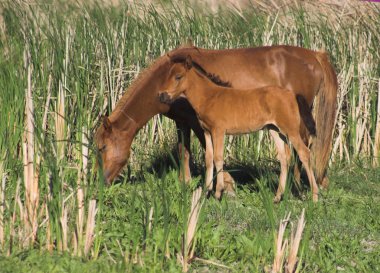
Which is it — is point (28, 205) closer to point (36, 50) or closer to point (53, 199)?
point (53, 199)

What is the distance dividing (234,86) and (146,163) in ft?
5.11

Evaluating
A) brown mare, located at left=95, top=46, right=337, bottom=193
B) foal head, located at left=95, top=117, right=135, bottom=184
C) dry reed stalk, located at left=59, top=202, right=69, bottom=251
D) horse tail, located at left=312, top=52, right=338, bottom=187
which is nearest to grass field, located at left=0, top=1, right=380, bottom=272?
dry reed stalk, located at left=59, top=202, right=69, bottom=251

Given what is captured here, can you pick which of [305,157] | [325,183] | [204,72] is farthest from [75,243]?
[325,183]

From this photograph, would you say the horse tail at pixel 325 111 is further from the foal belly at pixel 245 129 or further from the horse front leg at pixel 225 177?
the foal belly at pixel 245 129

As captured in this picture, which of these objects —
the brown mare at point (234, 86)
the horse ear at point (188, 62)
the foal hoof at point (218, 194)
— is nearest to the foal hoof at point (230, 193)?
the brown mare at point (234, 86)

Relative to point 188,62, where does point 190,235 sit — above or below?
below

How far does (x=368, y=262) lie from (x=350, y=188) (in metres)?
2.92

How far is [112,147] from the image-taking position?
8.55m

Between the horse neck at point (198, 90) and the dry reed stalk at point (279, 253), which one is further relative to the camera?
the horse neck at point (198, 90)

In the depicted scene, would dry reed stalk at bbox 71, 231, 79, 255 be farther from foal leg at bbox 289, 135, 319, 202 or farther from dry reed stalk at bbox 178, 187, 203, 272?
foal leg at bbox 289, 135, 319, 202

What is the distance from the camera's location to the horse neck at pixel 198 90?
8180 mm

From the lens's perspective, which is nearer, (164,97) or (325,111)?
(164,97)

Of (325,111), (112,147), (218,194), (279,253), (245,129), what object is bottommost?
(279,253)

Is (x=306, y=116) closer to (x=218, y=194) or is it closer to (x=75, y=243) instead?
(x=218, y=194)
